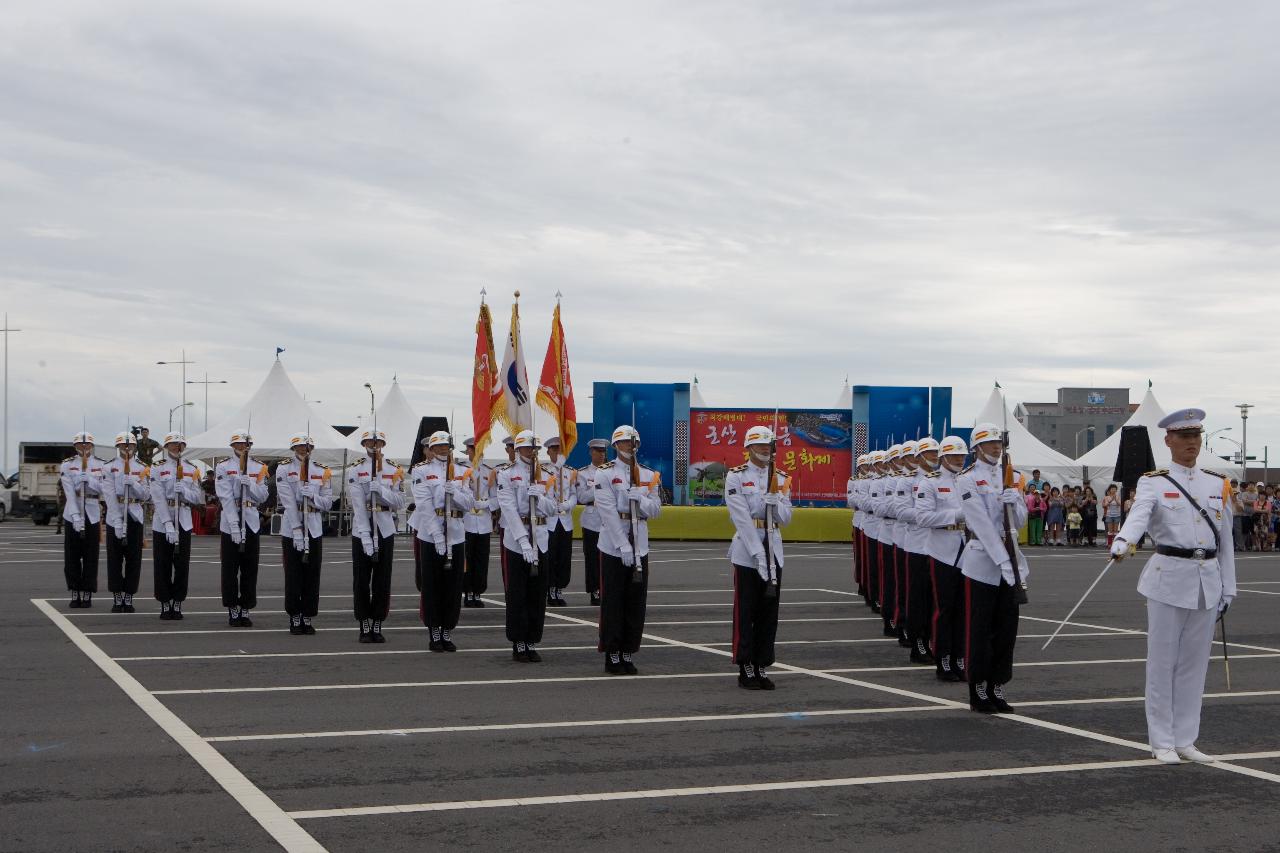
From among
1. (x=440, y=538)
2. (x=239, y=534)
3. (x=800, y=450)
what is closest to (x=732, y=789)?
(x=440, y=538)

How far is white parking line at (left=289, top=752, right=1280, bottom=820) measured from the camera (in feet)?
22.2

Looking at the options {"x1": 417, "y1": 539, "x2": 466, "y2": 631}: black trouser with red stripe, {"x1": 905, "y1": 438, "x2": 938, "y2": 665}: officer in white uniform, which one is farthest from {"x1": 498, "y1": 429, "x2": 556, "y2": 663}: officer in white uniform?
{"x1": 905, "y1": 438, "x2": 938, "y2": 665}: officer in white uniform

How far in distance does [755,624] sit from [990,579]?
1948 mm

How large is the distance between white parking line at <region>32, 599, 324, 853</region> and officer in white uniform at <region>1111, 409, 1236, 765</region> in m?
5.00

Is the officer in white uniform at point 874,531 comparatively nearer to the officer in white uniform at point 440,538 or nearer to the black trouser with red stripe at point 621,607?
the black trouser with red stripe at point 621,607

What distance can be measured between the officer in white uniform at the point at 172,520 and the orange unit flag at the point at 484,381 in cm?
727

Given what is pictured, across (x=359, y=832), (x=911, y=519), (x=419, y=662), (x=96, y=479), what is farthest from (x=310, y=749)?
(x=96, y=479)

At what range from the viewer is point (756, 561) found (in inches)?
428

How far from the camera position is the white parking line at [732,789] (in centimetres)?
676

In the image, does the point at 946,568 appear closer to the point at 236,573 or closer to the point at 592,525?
the point at 592,525

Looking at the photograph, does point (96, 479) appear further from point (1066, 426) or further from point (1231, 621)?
point (1066, 426)

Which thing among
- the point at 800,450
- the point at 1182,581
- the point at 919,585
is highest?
the point at 800,450

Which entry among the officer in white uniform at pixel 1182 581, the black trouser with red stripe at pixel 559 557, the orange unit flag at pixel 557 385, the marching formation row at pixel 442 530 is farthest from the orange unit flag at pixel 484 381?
the officer in white uniform at pixel 1182 581

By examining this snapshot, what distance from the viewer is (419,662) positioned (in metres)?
12.5
